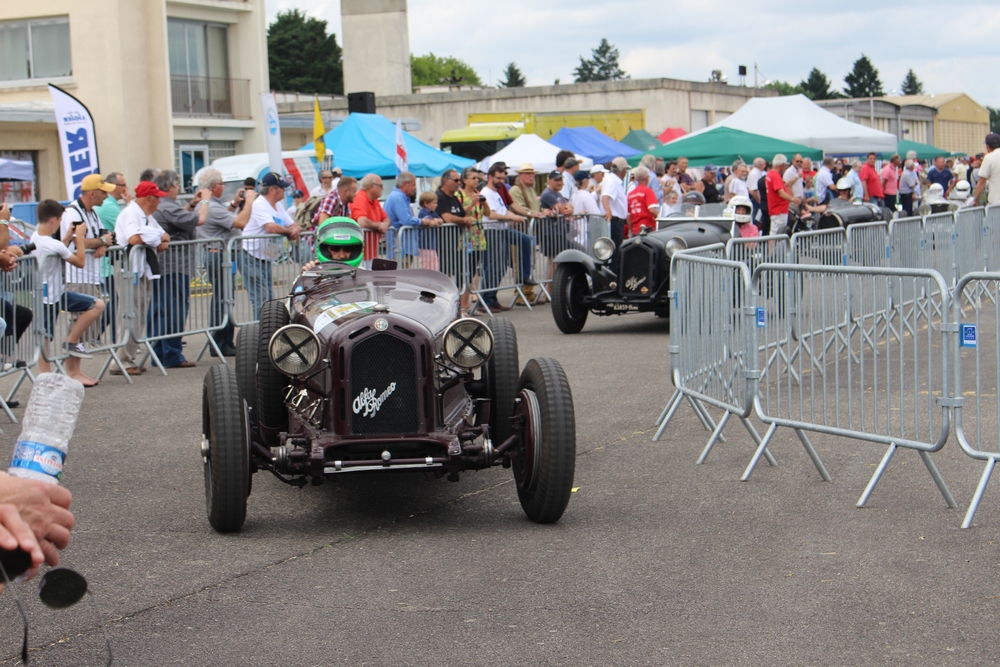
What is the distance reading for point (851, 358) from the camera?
22.3 feet

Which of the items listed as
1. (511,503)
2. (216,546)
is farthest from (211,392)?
(511,503)

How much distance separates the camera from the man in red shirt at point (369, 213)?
1396 centimetres

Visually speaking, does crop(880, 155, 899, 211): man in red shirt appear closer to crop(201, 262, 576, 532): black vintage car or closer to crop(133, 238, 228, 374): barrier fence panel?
crop(133, 238, 228, 374): barrier fence panel

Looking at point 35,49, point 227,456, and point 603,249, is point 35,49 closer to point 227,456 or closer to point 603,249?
point 603,249

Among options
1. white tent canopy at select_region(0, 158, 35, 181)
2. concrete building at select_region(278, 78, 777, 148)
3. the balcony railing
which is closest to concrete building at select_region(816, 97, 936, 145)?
concrete building at select_region(278, 78, 777, 148)

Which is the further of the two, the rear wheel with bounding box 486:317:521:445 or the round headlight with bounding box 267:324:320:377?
the rear wheel with bounding box 486:317:521:445

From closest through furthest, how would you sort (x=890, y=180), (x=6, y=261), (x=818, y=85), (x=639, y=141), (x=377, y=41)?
(x=6, y=261) < (x=890, y=180) < (x=639, y=141) < (x=377, y=41) < (x=818, y=85)

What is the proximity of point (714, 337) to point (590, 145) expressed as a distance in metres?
22.3

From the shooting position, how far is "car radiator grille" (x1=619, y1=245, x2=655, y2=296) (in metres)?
13.2

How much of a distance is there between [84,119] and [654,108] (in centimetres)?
3477

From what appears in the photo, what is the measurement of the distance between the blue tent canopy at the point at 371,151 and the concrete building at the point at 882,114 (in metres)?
Result: 32.1

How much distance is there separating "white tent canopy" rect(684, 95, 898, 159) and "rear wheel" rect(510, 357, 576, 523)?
19884 millimetres

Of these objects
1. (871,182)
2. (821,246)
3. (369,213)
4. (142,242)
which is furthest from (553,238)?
(871,182)

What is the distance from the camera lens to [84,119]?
57.5 ft
